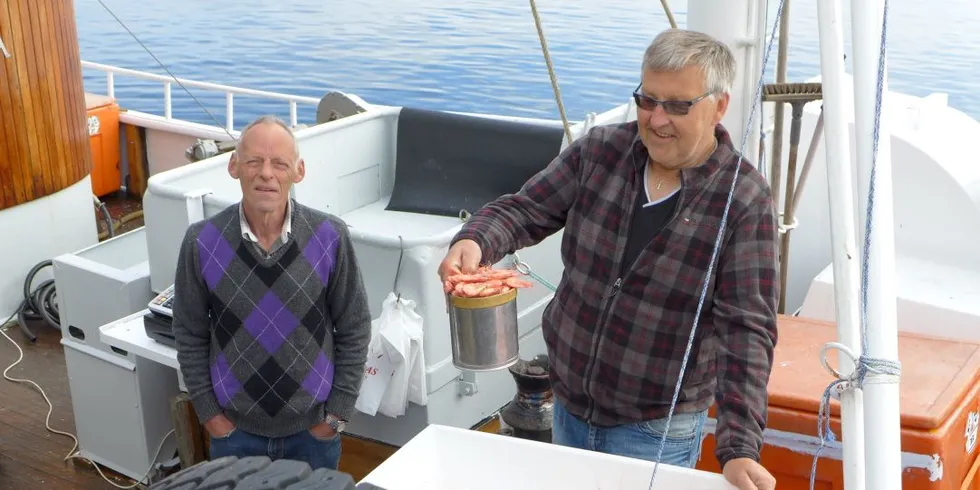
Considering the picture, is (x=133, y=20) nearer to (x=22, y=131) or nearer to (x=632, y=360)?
(x=22, y=131)

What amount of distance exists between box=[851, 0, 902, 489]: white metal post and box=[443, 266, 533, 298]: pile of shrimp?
0.79 m

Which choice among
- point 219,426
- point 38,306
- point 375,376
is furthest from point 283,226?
point 38,306

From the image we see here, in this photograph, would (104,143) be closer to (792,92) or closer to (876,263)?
(792,92)

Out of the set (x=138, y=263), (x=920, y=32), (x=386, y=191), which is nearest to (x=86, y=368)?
(x=138, y=263)

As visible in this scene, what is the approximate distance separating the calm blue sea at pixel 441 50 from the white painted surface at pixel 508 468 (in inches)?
634

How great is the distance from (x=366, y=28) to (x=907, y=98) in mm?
22284

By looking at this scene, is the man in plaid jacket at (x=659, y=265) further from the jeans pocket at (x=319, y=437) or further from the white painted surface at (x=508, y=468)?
the jeans pocket at (x=319, y=437)

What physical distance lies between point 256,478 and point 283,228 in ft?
3.04

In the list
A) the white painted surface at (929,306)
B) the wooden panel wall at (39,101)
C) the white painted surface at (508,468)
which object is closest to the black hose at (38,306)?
the wooden panel wall at (39,101)

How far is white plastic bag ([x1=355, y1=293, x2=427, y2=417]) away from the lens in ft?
10.6

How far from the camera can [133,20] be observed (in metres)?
27.3

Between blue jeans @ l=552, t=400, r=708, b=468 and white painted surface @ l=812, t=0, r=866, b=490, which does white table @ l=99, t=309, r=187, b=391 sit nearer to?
blue jeans @ l=552, t=400, r=708, b=468

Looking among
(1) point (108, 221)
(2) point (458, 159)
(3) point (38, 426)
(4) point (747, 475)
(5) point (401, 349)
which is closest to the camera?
(4) point (747, 475)

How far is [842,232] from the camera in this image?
158cm
